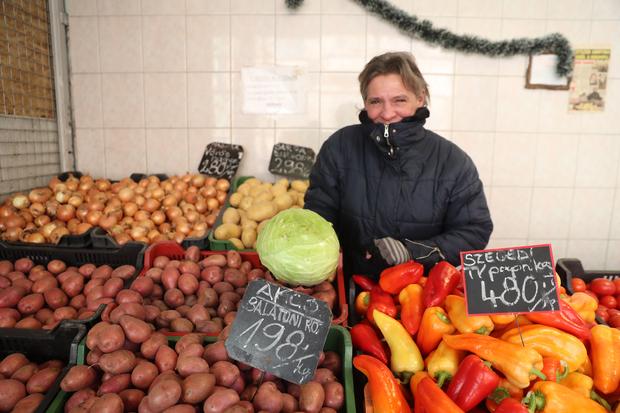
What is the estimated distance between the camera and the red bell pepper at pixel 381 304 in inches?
60.2

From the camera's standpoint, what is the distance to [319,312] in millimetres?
1279

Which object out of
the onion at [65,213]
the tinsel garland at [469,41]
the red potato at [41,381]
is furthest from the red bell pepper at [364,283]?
the tinsel garland at [469,41]

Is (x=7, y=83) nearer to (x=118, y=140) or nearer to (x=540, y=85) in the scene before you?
(x=118, y=140)

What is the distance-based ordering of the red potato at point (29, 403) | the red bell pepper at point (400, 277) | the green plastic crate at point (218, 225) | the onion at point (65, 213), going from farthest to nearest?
the onion at point (65, 213), the green plastic crate at point (218, 225), the red bell pepper at point (400, 277), the red potato at point (29, 403)

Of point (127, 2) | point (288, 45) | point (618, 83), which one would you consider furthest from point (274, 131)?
point (618, 83)

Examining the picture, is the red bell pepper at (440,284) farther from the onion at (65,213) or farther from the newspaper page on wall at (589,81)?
the newspaper page on wall at (589,81)

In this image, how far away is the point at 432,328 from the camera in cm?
133

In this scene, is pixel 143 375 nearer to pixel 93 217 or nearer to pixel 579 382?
pixel 579 382

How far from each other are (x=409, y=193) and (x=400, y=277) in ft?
2.38

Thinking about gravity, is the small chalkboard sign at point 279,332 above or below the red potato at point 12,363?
above

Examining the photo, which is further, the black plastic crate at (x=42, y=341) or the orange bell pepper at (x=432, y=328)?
the black plastic crate at (x=42, y=341)

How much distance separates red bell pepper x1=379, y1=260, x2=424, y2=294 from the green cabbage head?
0.82 feet

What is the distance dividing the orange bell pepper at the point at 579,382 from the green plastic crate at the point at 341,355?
69 centimetres

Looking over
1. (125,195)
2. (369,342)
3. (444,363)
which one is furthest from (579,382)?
(125,195)
